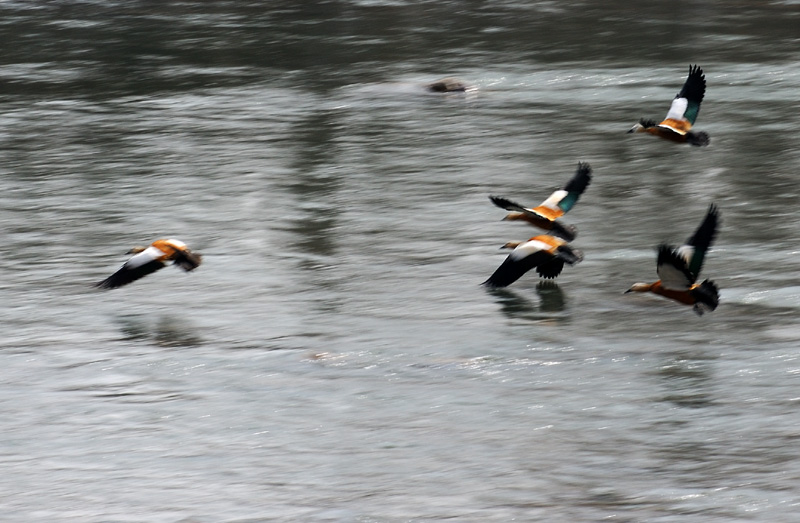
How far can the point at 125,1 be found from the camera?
933 inches

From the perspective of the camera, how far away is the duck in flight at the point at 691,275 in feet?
24.8

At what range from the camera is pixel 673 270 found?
24.9ft

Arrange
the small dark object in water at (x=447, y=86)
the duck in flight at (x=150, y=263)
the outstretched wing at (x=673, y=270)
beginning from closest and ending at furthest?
1. the outstretched wing at (x=673, y=270)
2. the duck in flight at (x=150, y=263)
3. the small dark object in water at (x=447, y=86)

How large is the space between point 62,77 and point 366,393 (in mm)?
10878

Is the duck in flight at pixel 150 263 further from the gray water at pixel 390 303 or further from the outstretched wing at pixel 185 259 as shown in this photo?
the gray water at pixel 390 303

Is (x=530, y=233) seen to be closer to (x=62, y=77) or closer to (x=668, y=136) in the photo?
(x=668, y=136)

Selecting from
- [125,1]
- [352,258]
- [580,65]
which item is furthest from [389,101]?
[125,1]

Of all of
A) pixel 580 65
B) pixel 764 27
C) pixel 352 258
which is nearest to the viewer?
pixel 352 258

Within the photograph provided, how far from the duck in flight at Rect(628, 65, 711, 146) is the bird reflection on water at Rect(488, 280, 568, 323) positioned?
96.3 inches

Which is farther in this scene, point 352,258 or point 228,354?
point 352,258

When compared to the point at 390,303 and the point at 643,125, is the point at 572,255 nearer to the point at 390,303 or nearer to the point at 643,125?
the point at 390,303

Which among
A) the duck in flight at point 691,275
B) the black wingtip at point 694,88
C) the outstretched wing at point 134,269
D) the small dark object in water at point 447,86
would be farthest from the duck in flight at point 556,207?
the small dark object in water at point 447,86

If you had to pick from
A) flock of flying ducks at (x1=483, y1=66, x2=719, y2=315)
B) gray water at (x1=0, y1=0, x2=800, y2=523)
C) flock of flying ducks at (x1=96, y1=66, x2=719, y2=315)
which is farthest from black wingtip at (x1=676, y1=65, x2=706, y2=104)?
flock of flying ducks at (x1=483, y1=66, x2=719, y2=315)

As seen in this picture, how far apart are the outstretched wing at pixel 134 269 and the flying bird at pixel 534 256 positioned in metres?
1.97
